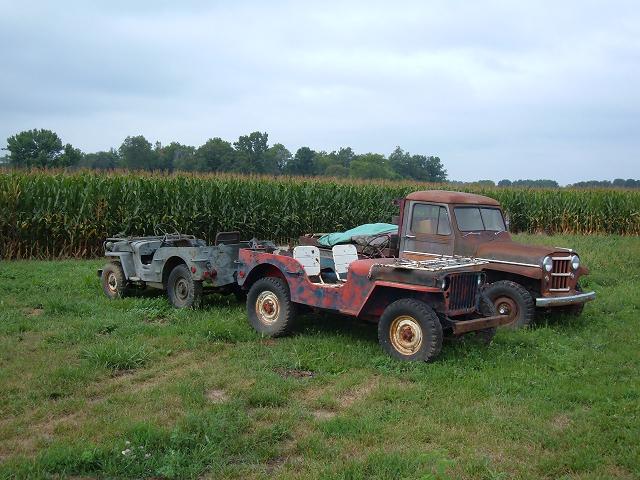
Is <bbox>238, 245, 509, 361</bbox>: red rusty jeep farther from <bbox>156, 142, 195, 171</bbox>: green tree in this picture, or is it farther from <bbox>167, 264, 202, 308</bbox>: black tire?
<bbox>156, 142, 195, 171</bbox>: green tree

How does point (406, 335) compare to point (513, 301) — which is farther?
point (513, 301)

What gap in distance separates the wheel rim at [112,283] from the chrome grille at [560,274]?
7.20 meters

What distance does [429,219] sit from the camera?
29.7ft

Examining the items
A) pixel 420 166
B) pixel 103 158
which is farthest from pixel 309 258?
pixel 420 166

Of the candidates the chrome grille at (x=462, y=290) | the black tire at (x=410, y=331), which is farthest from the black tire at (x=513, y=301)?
the black tire at (x=410, y=331)

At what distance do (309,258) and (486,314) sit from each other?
251 cm

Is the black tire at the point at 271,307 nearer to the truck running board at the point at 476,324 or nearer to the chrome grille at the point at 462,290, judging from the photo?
the chrome grille at the point at 462,290

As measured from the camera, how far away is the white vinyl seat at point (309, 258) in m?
8.36

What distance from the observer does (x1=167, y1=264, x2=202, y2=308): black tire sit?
9.23 m

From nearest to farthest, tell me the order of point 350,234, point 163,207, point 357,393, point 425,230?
point 357,393, point 425,230, point 350,234, point 163,207

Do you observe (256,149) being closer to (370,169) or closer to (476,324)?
(370,169)

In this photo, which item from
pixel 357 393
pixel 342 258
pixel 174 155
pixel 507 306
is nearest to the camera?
Result: pixel 357 393

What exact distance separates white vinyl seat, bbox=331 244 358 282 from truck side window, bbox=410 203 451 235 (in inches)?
42.9

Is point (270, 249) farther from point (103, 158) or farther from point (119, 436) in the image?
point (103, 158)
